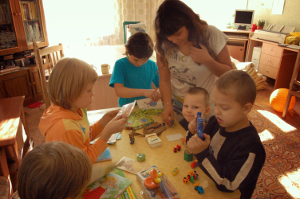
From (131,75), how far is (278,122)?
2.45 meters

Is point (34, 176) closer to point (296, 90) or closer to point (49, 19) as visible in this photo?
point (296, 90)

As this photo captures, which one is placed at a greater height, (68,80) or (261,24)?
(261,24)

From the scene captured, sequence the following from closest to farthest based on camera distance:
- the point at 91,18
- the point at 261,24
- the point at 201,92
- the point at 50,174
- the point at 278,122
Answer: the point at 50,174 → the point at 201,92 → the point at 278,122 → the point at 91,18 → the point at 261,24

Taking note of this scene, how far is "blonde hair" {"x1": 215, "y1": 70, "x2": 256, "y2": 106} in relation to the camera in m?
0.94

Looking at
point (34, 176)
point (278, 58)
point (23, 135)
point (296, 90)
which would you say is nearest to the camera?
point (34, 176)

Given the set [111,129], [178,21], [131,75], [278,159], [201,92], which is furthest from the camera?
[278,159]

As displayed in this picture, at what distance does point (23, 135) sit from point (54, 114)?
65.7 inches

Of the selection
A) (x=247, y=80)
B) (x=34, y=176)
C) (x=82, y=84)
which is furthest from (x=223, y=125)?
(x=34, y=176)

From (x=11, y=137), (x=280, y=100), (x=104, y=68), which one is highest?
(x=104, y=68)

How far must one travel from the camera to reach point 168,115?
144 cm

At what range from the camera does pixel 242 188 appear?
3.07ft

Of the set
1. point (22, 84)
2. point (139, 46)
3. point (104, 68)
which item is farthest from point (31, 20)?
point (139, 46)

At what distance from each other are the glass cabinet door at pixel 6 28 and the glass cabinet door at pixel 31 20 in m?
0.22

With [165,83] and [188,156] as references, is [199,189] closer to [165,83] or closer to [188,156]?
[188,156]
